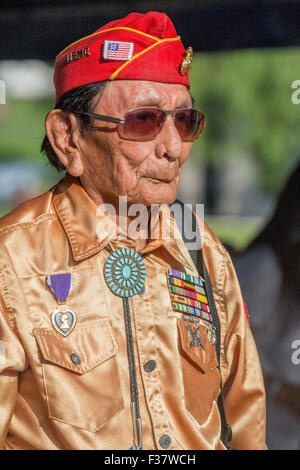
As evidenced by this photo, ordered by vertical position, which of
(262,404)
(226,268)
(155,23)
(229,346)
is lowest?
(262,404)

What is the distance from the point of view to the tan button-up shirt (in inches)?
72.1

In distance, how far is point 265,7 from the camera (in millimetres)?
3303

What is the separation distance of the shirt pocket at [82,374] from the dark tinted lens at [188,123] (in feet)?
2.25

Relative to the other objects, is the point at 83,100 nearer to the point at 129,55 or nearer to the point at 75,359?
the point at 129,55

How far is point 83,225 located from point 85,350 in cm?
41

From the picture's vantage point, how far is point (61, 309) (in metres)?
1.89

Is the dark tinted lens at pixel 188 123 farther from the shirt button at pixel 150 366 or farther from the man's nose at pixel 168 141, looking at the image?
the shirt button at pixel 150 366

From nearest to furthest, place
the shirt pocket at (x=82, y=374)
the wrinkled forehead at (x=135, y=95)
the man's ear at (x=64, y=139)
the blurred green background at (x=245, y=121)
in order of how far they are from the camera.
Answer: the shirt pocket at (x=82, y=374)
the wrinkled forehead at (x=135, y=95)
the man's ear at (x=64, y=139)
the blurred green background at (x=245, y=121)

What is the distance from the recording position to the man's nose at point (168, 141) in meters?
1.97

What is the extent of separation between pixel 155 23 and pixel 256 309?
218 cm

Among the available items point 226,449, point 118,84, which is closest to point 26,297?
point 118,84

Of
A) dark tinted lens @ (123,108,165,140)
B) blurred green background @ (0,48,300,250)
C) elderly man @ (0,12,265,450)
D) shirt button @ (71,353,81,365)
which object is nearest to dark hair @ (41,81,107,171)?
elderly man @ (0,12,265,450)

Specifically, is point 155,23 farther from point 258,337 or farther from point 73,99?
point 258,337

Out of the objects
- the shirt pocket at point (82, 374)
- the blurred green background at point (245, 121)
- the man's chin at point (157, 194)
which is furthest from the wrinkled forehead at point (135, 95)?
the blurred green background at point (245, 121)
